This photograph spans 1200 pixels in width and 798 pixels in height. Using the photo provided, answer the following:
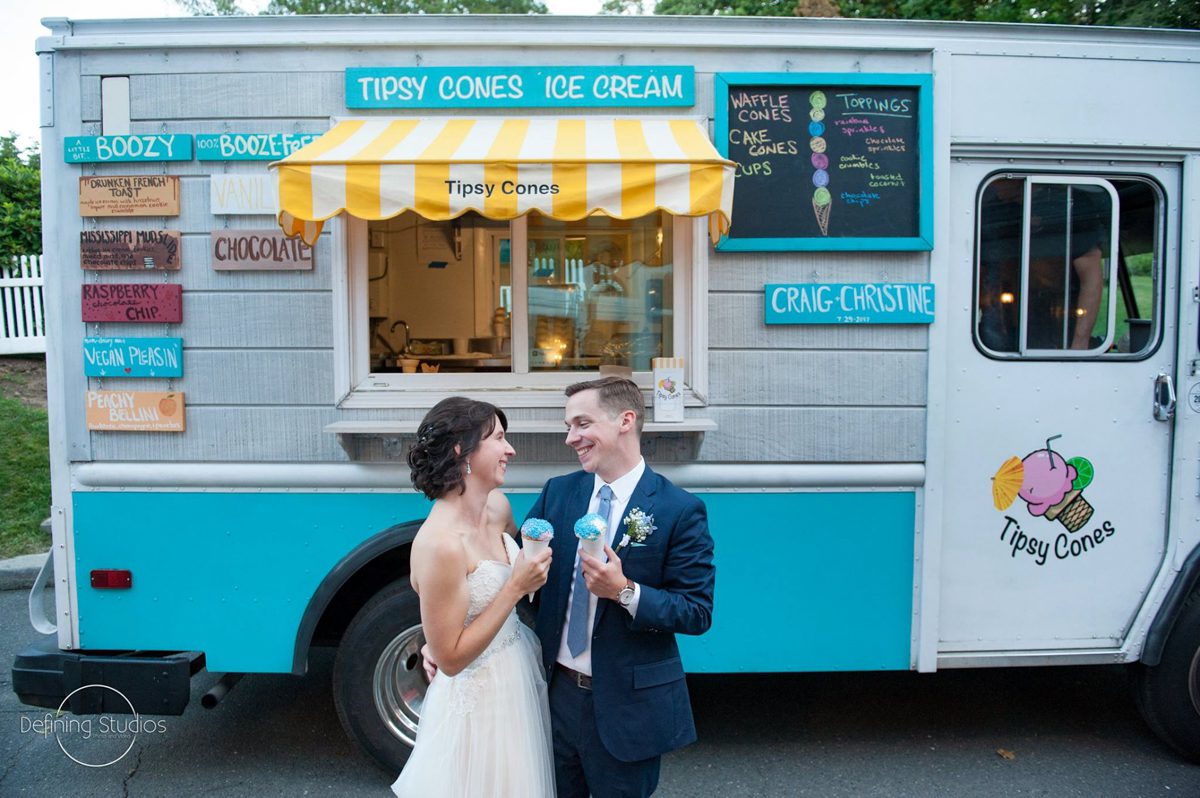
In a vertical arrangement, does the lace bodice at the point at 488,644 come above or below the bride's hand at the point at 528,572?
below

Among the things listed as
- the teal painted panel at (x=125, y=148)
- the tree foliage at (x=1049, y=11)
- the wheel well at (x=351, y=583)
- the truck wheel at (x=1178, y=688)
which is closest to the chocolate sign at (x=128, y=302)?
the teal painted panel at (x=125, y=148)

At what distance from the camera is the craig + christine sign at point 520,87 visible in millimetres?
3541

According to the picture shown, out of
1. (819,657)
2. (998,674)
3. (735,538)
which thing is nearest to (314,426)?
(735,538)

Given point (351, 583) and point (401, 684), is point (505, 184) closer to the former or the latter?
point (351, 583)

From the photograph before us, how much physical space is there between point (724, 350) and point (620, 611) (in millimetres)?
1586

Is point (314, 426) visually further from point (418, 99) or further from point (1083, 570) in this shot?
point (1083, 570)

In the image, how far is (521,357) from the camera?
378cm

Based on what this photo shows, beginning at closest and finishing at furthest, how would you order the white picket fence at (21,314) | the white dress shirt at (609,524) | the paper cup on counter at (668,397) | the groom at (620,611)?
the groom at (620,611)
the white dress shirt at (609,524)
the paper cup on counter at (668,397)
the white picket fence at (21,314)

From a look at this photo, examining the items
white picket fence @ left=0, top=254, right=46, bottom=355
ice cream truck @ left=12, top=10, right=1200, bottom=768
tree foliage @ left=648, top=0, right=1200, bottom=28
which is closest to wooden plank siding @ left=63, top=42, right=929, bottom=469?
ice cream truck @ left=12, top=10, right=1200, bottom=768

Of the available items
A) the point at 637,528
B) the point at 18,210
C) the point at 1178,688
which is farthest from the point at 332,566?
the point at 18,210

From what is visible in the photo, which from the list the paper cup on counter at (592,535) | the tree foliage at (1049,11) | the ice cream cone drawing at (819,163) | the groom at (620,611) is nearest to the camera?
the paper cup on counter at (592,535)

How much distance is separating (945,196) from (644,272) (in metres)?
1.32

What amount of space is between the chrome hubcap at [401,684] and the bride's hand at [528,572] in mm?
1561

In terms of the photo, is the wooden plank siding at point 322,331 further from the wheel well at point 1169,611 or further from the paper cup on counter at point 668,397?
the wheel well at point 1169,611
